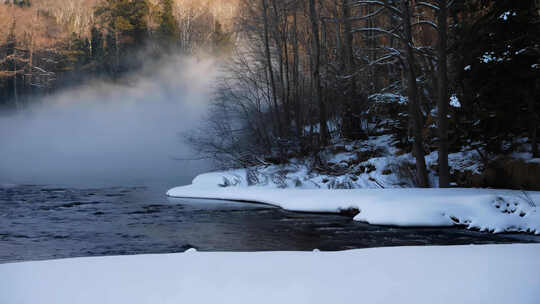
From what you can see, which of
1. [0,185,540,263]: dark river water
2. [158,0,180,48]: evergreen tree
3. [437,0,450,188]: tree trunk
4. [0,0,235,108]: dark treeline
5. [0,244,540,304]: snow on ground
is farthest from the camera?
[158,0,180,48]: evergreen tree

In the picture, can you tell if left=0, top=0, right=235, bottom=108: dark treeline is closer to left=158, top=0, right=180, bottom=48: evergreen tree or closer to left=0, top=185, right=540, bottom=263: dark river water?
left=158, top=0, right=180, bottom=48: evergreen tree

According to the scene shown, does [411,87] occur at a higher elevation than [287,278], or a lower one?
higher

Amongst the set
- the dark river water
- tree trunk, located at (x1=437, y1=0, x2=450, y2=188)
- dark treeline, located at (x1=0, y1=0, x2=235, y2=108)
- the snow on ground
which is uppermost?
dark treeline, located at (x1=0, y1=0, x2=235, y2=108)

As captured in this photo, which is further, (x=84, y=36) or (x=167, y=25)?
(x=84, y=36)

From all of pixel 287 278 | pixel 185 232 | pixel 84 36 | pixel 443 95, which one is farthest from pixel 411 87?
pixel 84 36

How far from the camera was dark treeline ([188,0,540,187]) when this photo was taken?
11.3 metres

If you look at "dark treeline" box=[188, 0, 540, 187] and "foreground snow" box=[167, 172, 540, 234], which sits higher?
"dark treeline" box=[188, 0, 540, 187]

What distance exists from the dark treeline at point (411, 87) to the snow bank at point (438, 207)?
202 cm

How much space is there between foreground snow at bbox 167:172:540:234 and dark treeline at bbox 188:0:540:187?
2004mm

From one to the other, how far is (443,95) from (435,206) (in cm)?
365

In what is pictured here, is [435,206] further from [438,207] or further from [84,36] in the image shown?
[84,36]

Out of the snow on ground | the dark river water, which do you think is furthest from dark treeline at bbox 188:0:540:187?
the snow on ground

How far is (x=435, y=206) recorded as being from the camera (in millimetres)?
9898

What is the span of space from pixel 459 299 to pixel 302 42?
23646 mm
